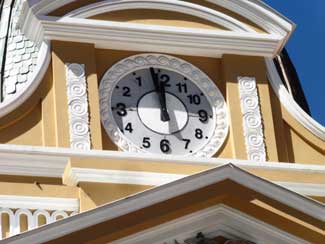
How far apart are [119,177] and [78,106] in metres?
1.10

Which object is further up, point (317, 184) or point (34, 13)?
point (34, 13)

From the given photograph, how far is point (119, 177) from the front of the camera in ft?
73.4

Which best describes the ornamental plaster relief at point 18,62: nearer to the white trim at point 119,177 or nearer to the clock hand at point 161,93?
the clock hand at point 161,93

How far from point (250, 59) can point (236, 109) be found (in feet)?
2.42

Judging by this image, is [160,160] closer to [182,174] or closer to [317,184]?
[182,174]

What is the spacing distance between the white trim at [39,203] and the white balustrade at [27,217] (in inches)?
1.8

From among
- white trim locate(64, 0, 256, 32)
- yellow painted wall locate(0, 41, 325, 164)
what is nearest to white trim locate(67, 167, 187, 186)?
yellow painted wall locate(0, 41, 325, 164)

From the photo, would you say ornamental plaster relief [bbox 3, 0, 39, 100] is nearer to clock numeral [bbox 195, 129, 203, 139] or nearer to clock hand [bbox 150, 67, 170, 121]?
clock hand [bbox 150, 67, 170, 121]

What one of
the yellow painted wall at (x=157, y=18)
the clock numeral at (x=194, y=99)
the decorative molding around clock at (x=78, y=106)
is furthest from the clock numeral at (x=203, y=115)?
the decorative molding around clock at (x=78, y=106)

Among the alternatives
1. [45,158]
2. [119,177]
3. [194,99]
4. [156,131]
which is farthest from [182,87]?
[45,158]

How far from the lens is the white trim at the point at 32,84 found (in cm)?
2272

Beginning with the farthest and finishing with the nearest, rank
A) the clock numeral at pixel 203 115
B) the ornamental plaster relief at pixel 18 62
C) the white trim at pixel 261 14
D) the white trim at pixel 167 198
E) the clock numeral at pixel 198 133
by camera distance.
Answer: the ornamental plaster relief at pixel 18 62, the white trim at pixel 261 14, the clock numeral at pixel 203 115, the clock numeral at pixel 198 133, the white trim at pixel 167 198

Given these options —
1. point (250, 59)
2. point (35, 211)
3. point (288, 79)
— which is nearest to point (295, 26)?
point (250, 59)

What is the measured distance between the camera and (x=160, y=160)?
2269cm
